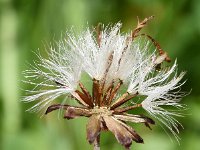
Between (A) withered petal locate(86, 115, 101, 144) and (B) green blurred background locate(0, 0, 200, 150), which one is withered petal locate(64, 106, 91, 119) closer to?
(A) withered petal locate(86, 115, 101, 144)

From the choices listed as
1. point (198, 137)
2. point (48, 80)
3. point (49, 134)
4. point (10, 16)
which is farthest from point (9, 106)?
point (48, 80)

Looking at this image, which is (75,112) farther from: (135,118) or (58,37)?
(58,37)

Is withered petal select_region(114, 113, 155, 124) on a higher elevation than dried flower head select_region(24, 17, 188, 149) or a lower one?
lower

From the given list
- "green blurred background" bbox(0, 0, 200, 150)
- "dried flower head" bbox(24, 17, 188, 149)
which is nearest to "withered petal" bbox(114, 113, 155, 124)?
"dried flower head" bbox(24, 17, 188, 149)

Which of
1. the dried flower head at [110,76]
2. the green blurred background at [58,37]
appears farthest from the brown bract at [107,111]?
the green blurred background at [58,37]

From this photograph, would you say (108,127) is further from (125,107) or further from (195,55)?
(195,55)

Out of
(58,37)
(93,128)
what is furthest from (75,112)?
(58,37)
